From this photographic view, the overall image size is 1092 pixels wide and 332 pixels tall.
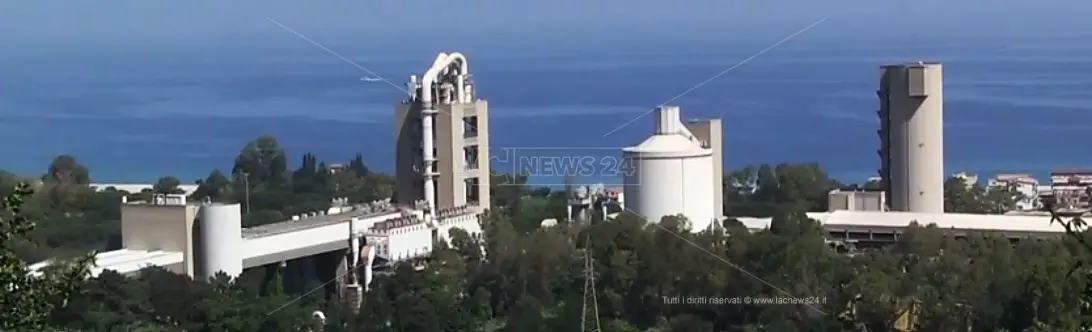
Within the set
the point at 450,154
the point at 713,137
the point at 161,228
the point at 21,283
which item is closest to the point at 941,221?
the point at 713,137

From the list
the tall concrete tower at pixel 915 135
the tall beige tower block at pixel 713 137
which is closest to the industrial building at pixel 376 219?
the tall beige tower block at pixel 713 137

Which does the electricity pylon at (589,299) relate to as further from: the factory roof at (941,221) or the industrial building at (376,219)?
the factory roof at (941,221)

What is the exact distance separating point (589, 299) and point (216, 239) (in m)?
2.38

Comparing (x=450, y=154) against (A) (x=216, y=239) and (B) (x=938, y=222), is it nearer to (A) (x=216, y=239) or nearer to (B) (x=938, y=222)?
(A) (x=216, y=239)

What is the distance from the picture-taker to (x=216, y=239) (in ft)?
36.7

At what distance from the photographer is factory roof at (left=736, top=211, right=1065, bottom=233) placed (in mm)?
11930

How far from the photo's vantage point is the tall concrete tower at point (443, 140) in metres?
12.6

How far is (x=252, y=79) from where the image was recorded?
44.7 metres

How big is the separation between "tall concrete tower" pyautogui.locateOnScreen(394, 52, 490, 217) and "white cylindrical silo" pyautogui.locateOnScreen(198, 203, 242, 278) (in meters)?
1.67

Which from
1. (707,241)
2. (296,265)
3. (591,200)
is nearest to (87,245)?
(296,265)

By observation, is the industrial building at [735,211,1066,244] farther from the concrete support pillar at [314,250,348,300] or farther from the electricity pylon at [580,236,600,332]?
the concrete support pillar at [314,250,348,300]

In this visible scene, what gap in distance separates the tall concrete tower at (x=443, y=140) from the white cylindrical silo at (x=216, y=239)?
1668mm

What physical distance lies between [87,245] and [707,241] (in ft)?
17.2

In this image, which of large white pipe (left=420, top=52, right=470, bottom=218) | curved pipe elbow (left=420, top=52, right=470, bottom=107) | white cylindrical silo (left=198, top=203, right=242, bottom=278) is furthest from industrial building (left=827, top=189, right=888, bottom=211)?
white cylindrical silo (left=198, top=203, right=242, bottom=278)
